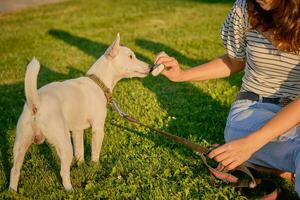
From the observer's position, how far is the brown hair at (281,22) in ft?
10.8

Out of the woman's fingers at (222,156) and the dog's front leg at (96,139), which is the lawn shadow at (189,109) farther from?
the woman's fingers at (222,156)

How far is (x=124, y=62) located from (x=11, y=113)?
6.71 ft

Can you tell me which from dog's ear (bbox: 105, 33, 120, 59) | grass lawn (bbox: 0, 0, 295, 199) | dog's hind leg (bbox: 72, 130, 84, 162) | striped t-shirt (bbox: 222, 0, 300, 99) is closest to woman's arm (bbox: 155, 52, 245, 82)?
striped t-shirt (bbox: 222, 0, 300, 99)

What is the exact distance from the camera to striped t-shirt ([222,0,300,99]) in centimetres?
359

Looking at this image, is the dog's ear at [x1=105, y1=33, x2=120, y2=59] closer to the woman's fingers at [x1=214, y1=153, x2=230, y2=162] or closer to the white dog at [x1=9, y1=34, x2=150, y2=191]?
the white dog at [x1=9, y1=34, x2=150, y2=191]

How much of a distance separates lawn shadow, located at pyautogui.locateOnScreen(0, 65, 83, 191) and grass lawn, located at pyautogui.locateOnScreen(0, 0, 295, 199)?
1 cm

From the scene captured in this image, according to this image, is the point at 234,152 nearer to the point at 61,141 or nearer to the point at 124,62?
the point at 61,141

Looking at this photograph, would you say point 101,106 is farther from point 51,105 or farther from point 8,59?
point 8,59

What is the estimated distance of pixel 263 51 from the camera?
365 cm

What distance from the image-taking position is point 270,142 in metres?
3.44

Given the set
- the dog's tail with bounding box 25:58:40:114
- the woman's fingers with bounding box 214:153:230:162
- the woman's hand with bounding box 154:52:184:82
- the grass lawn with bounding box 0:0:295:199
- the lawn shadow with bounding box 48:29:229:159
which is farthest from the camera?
the lawn shadow with bounding box 48:29:229:159

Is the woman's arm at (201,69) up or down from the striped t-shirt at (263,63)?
down

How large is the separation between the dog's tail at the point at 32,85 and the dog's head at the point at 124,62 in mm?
1124

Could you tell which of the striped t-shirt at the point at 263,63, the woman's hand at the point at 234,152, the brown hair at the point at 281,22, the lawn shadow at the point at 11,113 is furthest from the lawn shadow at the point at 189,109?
the woman's hand at the point at 234,152
